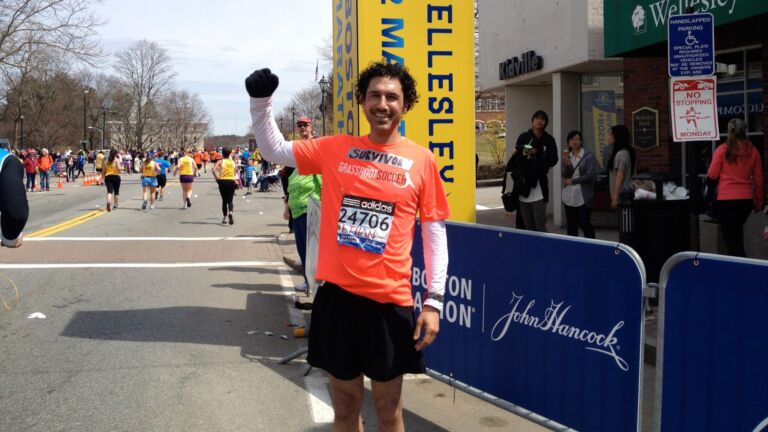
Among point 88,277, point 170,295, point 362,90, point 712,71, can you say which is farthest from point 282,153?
point 88,277

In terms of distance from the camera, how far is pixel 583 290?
4.27m

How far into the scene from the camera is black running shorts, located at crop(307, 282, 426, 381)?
345 cm

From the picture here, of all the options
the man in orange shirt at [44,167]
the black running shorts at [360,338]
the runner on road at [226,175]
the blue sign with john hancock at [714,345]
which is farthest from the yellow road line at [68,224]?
the blue sign with john hancock at [714,345]

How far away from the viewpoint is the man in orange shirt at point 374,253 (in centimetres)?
346

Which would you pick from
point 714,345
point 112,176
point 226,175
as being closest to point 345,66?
point 714,345

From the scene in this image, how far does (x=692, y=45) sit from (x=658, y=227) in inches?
76.3

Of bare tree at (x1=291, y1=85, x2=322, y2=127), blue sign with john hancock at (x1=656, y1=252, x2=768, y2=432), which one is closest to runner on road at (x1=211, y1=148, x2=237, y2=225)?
blue sign with john hancock at (x1=656, y1=252, x2=768, y2=432)

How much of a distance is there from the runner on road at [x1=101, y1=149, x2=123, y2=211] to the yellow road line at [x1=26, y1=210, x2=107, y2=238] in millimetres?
601

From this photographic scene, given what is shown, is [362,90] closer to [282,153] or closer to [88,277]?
[282,153]

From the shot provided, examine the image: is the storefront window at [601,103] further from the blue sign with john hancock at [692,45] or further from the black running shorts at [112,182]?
the black running shorts at [112,182]

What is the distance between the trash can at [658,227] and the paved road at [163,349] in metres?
3.34

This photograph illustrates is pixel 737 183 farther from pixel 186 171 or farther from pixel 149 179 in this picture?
pixel 149 179

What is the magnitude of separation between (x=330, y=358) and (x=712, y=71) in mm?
5448

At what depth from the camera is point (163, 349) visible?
23.3 feet
